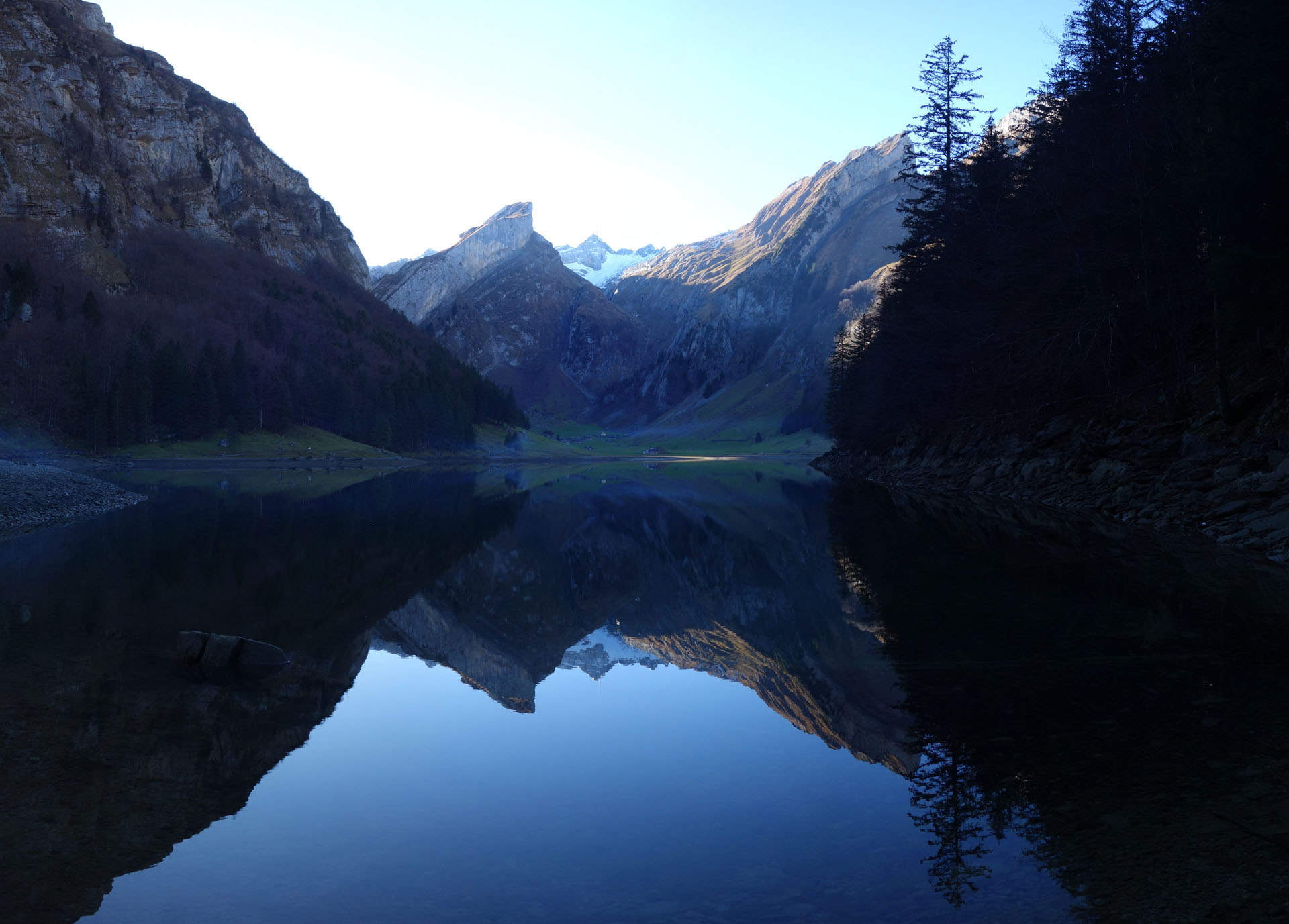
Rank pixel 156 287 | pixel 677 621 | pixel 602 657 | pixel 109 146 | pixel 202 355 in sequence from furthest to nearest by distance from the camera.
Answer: pixel 109 146, pixel 156 287, pixel 202 355, pixel 677 621, pixel 602 657

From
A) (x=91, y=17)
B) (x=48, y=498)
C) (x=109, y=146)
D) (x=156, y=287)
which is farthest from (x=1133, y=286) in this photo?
(x=91, y=17)

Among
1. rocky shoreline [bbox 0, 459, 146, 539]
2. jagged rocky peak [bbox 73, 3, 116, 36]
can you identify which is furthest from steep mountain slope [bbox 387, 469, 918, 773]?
jagged rocky peak [bbox 73, 3, 116, 36]

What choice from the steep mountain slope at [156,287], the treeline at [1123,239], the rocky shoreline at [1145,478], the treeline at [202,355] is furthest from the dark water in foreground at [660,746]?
the steep mountain slope at [156,287]

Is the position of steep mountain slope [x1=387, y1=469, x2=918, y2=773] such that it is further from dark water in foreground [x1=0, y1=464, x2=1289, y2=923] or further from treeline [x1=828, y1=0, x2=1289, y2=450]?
treeline [x1=828, y1=0, x2=1289, y2=450]

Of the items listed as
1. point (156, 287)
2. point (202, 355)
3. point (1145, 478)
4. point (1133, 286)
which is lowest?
point (1145, 478)

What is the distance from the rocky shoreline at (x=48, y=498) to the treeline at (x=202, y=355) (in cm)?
5541

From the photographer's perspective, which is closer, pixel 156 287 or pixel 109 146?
pixel 156 287

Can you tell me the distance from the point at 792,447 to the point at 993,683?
163691mm

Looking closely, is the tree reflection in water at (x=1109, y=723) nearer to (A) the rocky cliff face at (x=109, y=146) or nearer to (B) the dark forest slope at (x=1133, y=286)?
(B) the dark forest slope at (x=1133, y=286)

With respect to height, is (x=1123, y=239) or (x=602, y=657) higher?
(x=1123, y=239)

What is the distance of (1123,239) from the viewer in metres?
32.8

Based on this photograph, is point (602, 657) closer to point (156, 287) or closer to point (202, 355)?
point (202, 355)

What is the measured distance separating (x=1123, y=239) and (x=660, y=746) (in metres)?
31.6

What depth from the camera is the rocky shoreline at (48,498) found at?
104 ft
